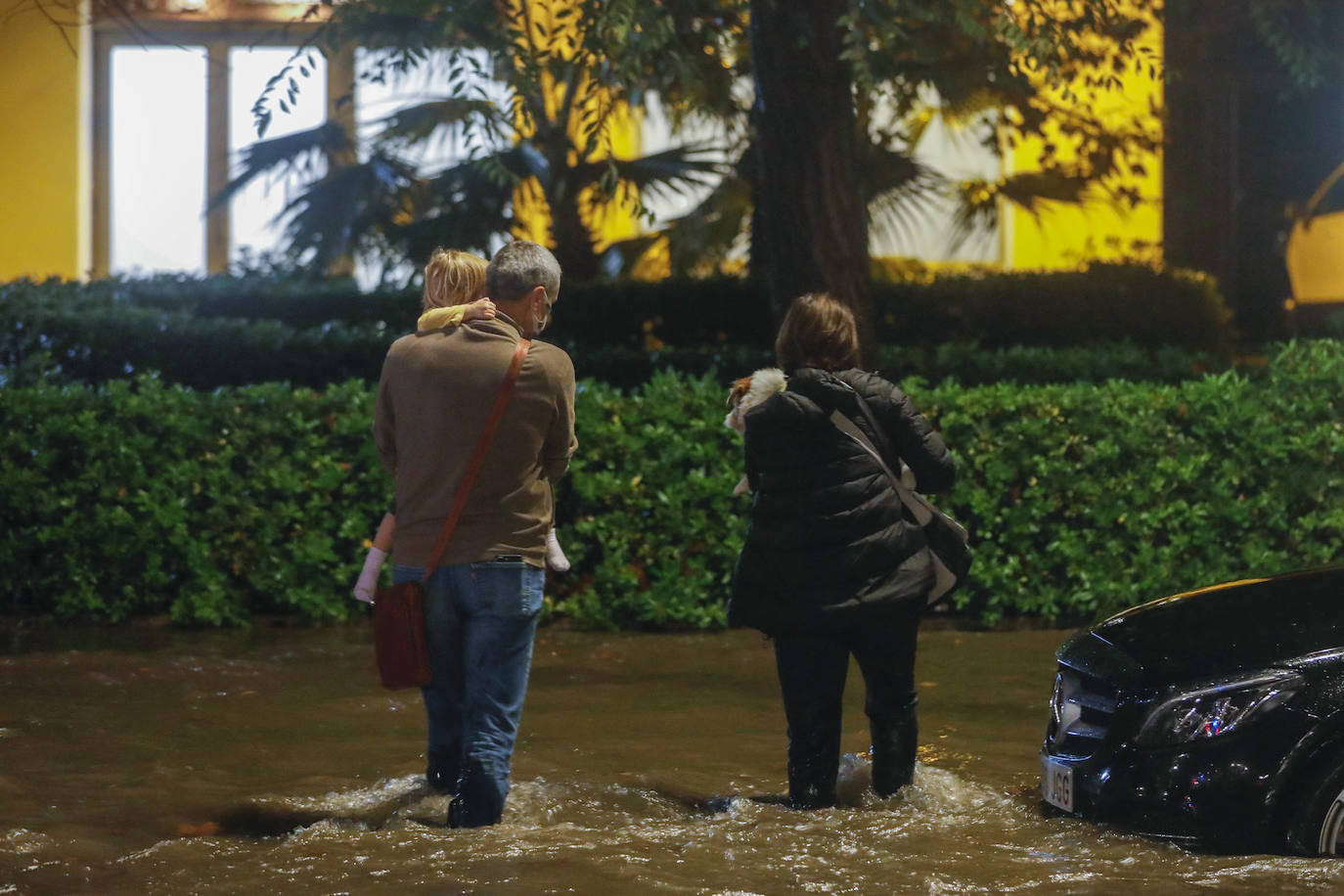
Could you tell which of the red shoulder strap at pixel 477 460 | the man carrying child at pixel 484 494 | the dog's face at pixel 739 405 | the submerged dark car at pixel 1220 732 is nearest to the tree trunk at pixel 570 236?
the dog's face at pixel 739 405

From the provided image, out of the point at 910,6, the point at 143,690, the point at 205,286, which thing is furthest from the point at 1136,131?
the point at 143,690

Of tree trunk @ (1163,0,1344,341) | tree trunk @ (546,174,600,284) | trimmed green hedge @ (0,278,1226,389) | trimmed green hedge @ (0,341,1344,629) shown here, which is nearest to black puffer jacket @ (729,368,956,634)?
trimmed green hedge @ (0,341,1344,629)

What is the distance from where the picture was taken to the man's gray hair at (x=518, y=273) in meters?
4.45

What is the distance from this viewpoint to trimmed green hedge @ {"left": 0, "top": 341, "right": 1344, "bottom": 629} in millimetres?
8180

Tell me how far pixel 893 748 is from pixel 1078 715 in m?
0.58

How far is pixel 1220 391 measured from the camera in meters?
8.45

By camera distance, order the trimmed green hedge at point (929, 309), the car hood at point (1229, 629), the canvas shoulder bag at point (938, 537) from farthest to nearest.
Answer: the trimmed green hedge at point (929, 309)
the canvas shoulder bag at point (938, 537)
the car hood at point (1229, 629)

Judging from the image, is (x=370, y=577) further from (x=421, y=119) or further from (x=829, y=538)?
(x=421, y=119)

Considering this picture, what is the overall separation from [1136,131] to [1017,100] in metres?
1.97

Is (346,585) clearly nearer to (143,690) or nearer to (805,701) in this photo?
(143,690)

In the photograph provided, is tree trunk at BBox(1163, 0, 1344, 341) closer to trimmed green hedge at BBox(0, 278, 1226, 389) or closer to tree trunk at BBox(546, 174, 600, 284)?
trimmed green hedge at BBox(0, 278, 1226, 389)

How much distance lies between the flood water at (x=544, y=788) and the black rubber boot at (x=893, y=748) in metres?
0.06

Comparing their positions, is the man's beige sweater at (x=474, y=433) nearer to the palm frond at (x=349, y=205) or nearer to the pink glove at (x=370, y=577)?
the pink glove at (x=370, y=577)

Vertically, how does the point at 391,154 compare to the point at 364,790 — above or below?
above
